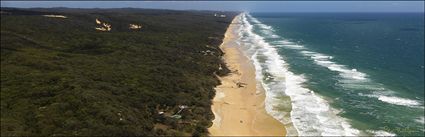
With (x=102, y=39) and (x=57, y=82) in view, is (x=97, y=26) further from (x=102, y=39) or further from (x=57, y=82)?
(x=57, y=82)

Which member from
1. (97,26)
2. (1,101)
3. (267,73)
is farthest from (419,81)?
(97,26)

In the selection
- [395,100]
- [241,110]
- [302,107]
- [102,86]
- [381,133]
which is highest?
[102,86]

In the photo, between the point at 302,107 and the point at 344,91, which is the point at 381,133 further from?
the point at 344,91

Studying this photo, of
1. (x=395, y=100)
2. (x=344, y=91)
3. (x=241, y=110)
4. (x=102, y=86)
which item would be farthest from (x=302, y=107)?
(x=102, y=86)

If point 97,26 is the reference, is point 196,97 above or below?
below

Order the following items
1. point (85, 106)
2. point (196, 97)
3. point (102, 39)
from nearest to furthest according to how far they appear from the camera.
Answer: point (85, 106) < point (196, 97) < point (102, 39)

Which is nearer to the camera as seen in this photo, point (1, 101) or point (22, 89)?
point (1, 101)
